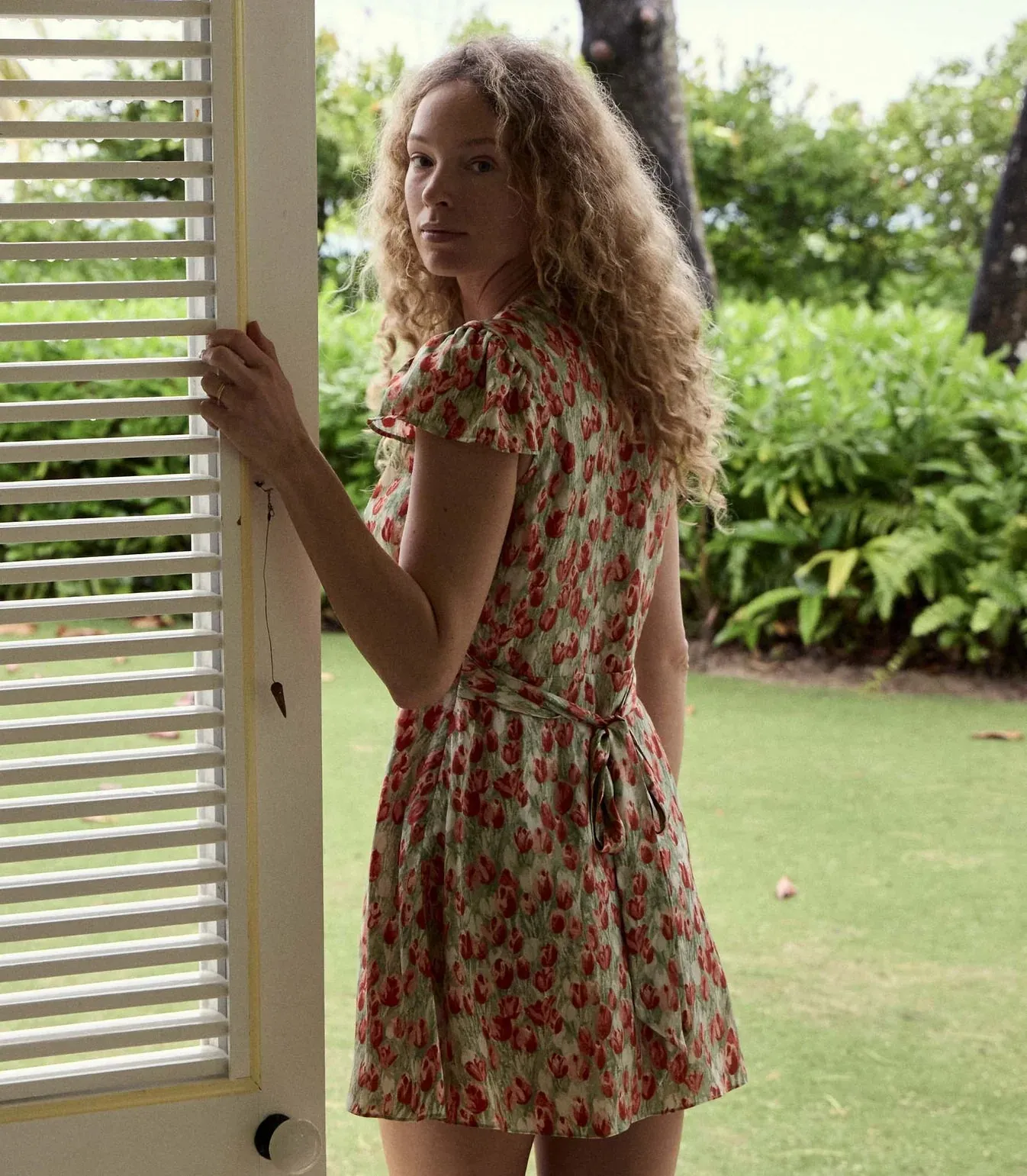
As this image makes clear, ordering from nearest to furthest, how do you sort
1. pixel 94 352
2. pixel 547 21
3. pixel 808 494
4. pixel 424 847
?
pixel 424 847 → pixel 94 352 → pixel 808 494 → pixel 547 21

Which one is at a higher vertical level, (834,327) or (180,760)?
(834,327)

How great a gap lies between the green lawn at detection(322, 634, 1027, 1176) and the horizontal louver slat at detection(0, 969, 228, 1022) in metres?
1.46

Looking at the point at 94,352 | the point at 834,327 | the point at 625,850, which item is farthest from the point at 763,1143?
the point at 834,327

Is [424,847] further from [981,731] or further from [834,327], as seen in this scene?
[834,327]

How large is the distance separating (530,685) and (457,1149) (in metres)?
0.52

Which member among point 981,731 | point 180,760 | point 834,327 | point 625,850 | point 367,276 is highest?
point 834,327

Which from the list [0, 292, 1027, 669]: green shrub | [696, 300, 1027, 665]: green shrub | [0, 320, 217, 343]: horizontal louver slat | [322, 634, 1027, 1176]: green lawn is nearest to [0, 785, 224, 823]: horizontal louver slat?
[0, 320, 217, 343]: horizontal louver slat

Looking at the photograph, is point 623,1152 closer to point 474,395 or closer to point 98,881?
point 98,881

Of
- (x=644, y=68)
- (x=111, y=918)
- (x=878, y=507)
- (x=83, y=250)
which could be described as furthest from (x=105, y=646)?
(x=644, y=68)

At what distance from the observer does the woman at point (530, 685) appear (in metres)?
1.51

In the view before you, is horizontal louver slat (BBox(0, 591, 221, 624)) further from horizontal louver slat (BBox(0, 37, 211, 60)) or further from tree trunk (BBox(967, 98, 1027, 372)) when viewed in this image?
tree trunk (BBox(967, 98, 1027, 372))

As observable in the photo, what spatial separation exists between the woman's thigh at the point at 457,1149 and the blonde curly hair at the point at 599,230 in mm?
763

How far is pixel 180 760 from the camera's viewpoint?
144 cm

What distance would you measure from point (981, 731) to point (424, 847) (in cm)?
405
